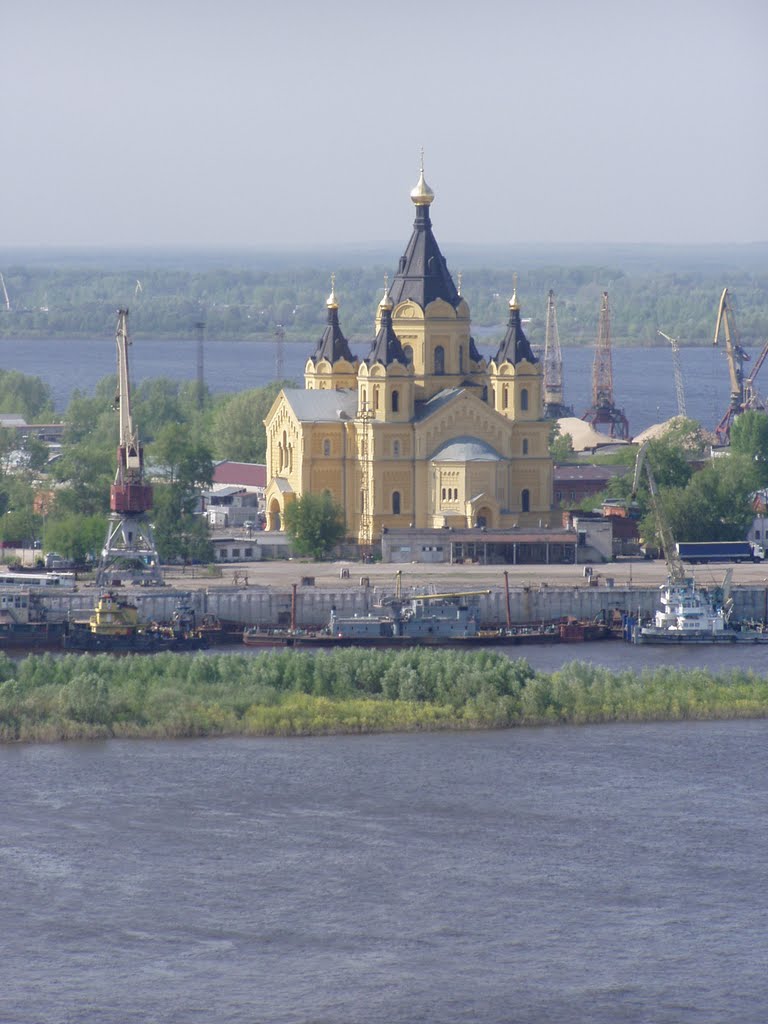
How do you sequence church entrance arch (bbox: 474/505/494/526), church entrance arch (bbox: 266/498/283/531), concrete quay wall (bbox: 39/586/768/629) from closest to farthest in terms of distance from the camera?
1. concrete quay wall (bbox: 39/586/768/629)
2. church entrance arch (bbox: 474/505/494/526)
3. church entrance arch (bbox: 266/498/283/531)

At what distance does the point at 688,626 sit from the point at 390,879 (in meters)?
15.9

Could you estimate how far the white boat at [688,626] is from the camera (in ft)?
136

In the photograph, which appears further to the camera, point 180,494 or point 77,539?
point 180,494

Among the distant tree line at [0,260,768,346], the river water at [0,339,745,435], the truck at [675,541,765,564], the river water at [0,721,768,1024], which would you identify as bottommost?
the river water at [0,721,768,1024]

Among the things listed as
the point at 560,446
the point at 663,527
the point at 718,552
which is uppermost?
the point at 560,446

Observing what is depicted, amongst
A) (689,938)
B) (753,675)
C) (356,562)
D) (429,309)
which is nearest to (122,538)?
(356,562)

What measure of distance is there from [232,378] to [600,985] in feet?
286

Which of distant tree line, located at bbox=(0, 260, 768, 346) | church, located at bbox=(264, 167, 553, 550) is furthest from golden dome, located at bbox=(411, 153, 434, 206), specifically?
distant tree line, located at bbox=(0, 260, 768, 346)

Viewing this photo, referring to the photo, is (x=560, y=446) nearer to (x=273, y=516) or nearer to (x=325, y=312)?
(x=273, y=516)

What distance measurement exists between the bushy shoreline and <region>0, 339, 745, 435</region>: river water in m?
49.5

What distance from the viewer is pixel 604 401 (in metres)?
80.7

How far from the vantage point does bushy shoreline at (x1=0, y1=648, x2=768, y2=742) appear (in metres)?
33.3

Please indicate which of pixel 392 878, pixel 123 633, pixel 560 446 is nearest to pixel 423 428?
pixel 123 633

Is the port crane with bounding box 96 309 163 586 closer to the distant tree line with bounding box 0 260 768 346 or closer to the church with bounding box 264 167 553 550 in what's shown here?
the church with bounding box 264 167 553 550
